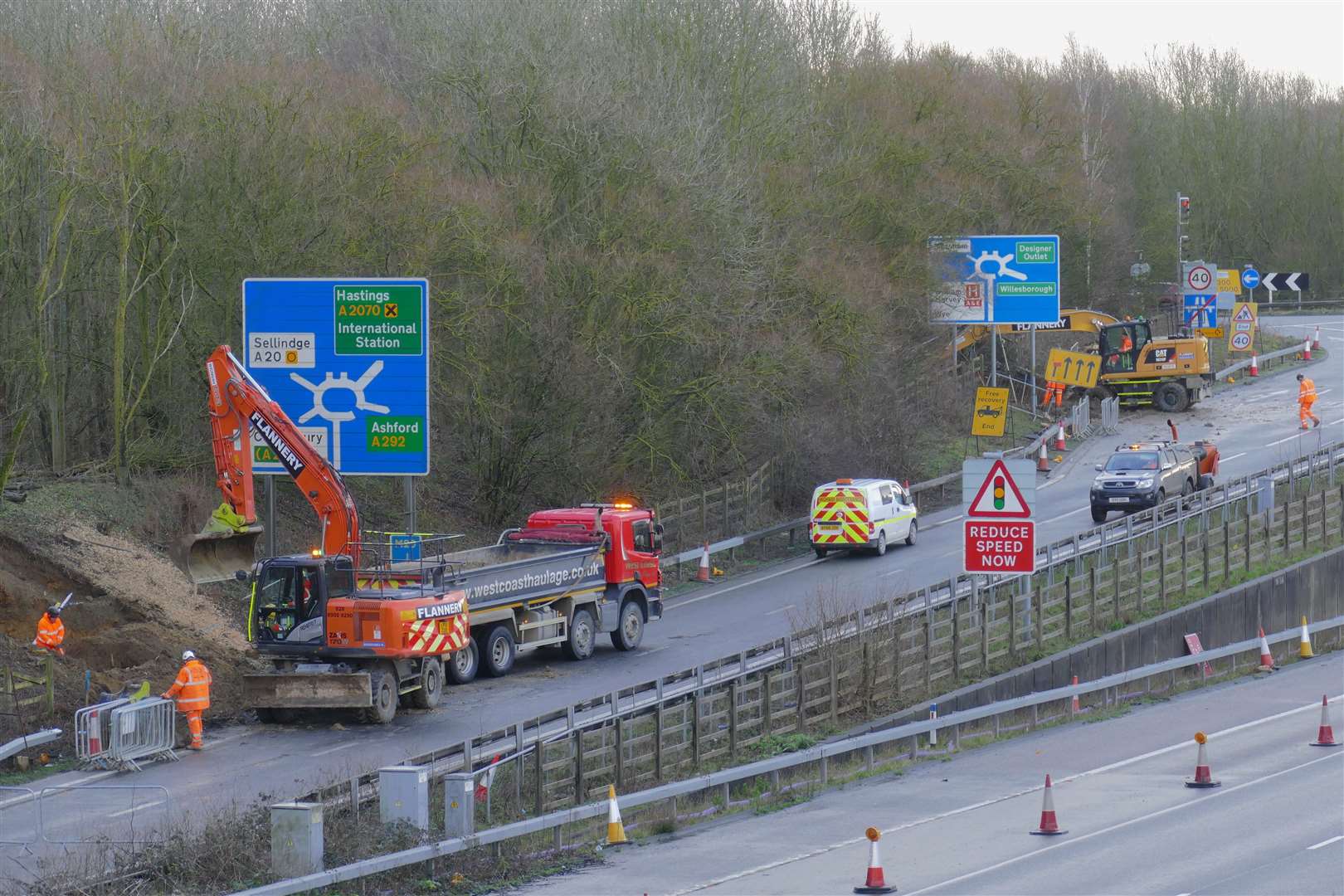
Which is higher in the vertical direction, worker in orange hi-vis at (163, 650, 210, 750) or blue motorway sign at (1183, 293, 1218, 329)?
blue motorway sign at (1183, 293, 1218, 329)

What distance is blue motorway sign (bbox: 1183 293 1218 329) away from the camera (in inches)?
2411

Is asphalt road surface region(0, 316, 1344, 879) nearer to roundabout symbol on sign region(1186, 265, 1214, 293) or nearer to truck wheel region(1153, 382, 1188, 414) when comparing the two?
truck wheel region(1153, 382, 1188, 414)

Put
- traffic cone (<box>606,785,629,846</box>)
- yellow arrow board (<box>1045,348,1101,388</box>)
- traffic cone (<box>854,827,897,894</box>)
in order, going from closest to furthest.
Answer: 1. traffic cone (<box>854,827,897,894</box>)
2. traffic cone (<box>606,785,629,846</box>)
3. yellow arrow board (<box>1045,348,1101,388</box>)

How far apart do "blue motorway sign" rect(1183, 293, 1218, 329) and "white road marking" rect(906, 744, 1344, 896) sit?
4231 cm

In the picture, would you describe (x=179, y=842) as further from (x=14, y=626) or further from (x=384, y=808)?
(x=14, y=626)

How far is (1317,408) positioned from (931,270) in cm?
1364

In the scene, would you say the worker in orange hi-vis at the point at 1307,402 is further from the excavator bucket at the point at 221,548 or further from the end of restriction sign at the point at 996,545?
the excavator bucket at the point at 221,548

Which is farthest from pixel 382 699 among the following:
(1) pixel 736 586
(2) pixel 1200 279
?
(2) pixel 1200 279

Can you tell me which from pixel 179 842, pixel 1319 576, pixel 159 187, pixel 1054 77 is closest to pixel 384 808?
pixel 179 842

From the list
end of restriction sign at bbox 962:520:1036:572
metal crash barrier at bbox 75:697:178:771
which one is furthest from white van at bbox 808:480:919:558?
metal crash barrier at bbox 75:697:178:771

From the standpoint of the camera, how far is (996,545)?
22.1 meters

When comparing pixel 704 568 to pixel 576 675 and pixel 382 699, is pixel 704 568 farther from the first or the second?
pixel 382 699

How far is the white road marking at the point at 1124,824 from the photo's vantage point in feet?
48.1

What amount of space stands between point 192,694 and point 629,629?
9.49 meters
